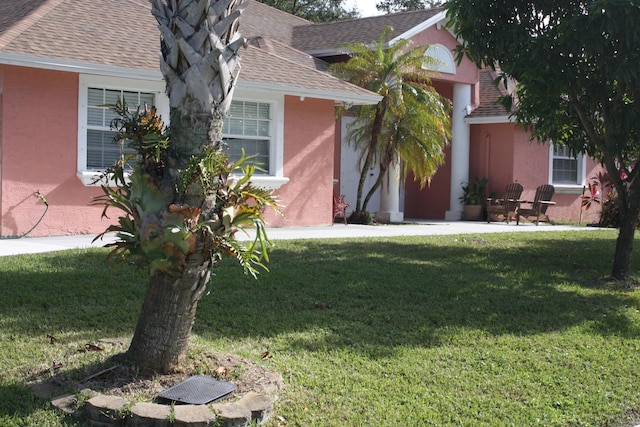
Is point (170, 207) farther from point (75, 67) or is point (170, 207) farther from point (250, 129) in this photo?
point (250, 129)

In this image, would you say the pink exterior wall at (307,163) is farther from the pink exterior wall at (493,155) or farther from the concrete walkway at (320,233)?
the pink exterior wall at (493,155)

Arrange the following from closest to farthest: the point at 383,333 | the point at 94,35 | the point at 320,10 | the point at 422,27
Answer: the point at 383,333
the point at 94,35
the point at 422,27
the point at 320,10

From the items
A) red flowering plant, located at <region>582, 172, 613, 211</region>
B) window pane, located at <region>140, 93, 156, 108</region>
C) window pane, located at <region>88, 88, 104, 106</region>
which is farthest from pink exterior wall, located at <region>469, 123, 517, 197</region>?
window pane, located at <region>88, 88, 104, 106</region>

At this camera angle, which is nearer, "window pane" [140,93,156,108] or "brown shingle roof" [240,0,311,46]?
"window pane" [140,93,156,108]

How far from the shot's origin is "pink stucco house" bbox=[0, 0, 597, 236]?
40.6ft

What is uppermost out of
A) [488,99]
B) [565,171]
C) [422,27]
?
[422,27]

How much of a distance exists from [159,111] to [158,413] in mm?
9661

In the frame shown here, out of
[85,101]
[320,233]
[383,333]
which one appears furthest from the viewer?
[320,233]

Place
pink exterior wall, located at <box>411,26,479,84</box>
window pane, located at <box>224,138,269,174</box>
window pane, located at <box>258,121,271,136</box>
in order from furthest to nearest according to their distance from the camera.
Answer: pink exterior wall, located at <box>411,26,479,84</box>, window pane, located at <box>258,121,271,136</box>, window pane, located at <box>224,138,269,174</box>

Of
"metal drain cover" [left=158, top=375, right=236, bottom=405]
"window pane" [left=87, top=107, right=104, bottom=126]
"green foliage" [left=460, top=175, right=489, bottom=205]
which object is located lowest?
"metal drain cover" [left=158, top=375, right=236, bottom=405]

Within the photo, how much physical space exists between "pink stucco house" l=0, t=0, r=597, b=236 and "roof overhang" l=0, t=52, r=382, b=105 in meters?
0.02

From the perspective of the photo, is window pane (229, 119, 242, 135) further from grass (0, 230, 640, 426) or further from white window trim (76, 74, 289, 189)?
grass (0, 230, 640, 426)

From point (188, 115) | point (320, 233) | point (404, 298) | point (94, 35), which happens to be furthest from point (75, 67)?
point (188, 115)

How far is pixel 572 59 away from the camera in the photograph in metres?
10.2
